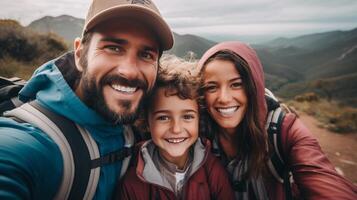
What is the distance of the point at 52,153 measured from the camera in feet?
4.58

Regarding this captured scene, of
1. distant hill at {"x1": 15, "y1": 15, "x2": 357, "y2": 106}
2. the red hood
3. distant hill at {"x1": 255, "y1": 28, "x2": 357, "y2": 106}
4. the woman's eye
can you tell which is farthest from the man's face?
distant hill at {"x1": 255, "y1": 28, "x2": 357, "y2": 106}

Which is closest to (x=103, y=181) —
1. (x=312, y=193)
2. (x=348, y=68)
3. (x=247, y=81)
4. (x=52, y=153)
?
(x=52, y=153)

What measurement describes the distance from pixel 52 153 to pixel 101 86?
0.61 metres

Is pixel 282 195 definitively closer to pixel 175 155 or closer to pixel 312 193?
pixel 312 193

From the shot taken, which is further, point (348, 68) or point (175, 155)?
point (348, 68)

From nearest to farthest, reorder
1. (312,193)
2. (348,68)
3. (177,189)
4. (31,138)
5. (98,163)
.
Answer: (31,138), (98,163), (312,193), (177,189), (348,68)

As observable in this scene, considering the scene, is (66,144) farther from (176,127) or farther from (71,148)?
(176,127)

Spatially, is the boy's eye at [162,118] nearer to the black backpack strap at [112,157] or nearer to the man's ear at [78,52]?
the black backpack strap at [112,157]

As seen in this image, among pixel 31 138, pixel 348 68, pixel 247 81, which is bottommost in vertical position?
pixel 348 68

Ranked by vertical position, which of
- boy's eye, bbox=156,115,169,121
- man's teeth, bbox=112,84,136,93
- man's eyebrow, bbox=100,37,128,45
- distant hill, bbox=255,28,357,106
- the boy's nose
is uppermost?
man's eyebrow, bbox=100,37,128,45

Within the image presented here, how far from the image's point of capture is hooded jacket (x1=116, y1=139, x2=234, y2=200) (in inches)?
83.7

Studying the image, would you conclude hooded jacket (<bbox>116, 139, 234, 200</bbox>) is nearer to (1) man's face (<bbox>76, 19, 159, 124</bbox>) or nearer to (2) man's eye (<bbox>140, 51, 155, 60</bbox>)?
(1) man's face (<bbox>76, 19, 159, 124</bbox>)

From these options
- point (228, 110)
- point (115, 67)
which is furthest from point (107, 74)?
point (228, 110)

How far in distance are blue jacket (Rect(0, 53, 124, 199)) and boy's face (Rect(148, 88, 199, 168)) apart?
469mm
